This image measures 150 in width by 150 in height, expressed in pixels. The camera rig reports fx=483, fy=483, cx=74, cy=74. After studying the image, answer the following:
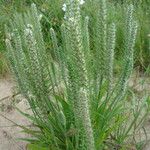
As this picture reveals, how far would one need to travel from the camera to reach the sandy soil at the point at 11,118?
114 inches

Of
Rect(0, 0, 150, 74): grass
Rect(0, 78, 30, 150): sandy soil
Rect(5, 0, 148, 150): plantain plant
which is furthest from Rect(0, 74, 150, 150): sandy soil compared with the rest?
Rect(5, 0, 148, 150): plantain plant

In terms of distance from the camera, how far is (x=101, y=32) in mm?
2080

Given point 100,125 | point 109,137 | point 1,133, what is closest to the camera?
point 100,125

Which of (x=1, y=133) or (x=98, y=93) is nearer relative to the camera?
(x=98, y=93)

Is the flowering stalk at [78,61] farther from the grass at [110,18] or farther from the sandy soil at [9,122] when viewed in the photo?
the grass at [110,18]

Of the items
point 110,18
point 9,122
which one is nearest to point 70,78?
point 9,122

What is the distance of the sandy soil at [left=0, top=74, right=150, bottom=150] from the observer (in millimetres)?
2902

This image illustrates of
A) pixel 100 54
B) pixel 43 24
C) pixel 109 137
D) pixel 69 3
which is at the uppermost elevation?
pixel 43 24

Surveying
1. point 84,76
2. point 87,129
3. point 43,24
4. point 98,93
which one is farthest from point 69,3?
point 43,24

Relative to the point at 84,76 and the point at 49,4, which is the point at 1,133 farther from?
the point at 49,4

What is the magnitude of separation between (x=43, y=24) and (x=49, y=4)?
12.7 inches

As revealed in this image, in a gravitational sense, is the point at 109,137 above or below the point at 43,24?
below

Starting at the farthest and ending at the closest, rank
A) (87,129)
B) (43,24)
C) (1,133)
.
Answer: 1. (43,24)
2. (1,133)
3. (87,129)

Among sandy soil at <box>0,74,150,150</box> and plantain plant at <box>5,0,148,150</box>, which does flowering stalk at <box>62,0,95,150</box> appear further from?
sandy soil at <box>0,74,150,150</box>
